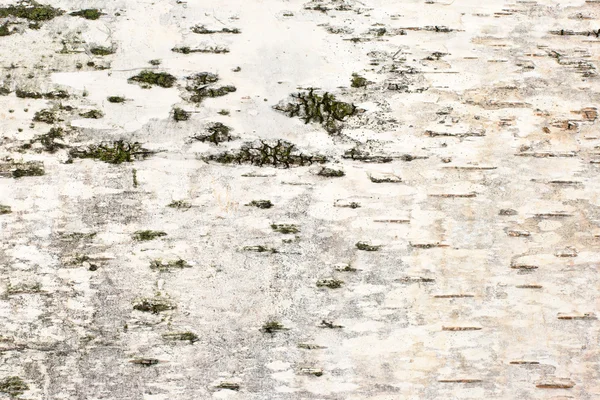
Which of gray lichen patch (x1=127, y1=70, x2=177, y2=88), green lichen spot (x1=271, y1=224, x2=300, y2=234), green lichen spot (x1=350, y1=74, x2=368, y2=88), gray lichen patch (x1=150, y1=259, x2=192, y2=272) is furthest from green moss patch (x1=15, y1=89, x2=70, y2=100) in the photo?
green lichen spot (x1=350, y1=74, x2=368, y2=88)

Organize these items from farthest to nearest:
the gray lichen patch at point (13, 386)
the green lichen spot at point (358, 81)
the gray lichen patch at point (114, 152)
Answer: the green lichen spot at point (358, 81) → the gray lichen patch at point (114, 152) → the gray lichen patch at point (13, 386)

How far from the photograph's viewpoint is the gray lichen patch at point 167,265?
2285 mm

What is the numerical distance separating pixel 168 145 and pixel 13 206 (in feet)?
2.03

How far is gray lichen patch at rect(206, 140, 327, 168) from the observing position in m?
2.36

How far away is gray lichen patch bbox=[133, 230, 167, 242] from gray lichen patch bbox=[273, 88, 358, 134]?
0.67 metres

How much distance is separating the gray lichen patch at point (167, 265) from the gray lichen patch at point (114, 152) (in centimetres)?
41

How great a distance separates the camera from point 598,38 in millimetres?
2510

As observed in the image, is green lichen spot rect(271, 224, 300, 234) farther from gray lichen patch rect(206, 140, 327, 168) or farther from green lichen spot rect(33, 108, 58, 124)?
green lichen spot rect(33, 108, 58, 124)

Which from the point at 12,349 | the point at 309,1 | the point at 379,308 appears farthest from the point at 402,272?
the point at 12,349

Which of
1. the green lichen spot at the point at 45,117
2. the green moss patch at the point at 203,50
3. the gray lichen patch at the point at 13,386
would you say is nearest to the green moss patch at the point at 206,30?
the green moss patch at the point at 203,50

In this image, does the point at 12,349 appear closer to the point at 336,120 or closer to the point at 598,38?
the point at 336,120

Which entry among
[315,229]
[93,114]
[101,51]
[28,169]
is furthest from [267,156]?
→ [28,169]

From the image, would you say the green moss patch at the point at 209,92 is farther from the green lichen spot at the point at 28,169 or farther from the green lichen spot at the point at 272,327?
the green lichen spot at the point at 272,327

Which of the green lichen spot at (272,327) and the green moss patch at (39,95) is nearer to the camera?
the green lichen spot at (272,327)
